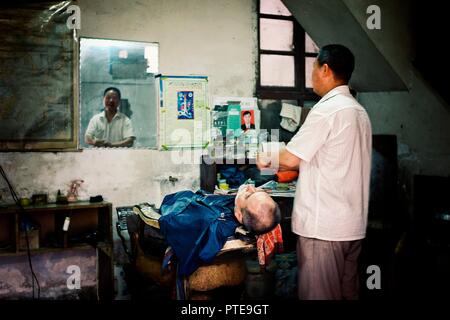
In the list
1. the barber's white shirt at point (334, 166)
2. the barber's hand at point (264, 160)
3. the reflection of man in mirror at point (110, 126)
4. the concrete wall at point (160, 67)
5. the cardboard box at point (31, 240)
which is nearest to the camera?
the barber's white shirt at point (334, 166)

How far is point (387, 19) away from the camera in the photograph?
3.94m

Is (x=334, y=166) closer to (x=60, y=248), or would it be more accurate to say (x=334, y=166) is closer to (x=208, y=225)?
(x=208, y=225)

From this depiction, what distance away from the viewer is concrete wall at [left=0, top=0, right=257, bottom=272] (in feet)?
13.1

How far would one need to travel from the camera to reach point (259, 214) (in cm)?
290

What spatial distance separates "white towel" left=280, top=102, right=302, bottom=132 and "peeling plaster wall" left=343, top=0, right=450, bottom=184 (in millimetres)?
1099

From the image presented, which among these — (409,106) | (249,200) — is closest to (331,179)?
(249,200)

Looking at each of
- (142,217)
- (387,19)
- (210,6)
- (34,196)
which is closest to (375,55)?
(387,19)

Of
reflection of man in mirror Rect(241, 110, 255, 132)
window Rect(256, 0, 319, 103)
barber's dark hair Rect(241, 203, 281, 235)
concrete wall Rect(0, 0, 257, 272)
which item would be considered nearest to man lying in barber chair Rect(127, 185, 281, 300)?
barber's dark hair Rect(241, 203, 281, 235)

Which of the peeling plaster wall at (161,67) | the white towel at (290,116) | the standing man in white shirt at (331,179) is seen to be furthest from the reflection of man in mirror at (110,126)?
the standing man in white shirt at (331,179)

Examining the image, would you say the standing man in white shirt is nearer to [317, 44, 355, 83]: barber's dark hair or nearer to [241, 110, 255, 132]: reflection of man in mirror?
[317, 44, 355, 83]: barber's dark hair

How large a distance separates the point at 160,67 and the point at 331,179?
2.63 meters

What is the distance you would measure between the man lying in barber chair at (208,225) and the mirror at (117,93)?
138cm

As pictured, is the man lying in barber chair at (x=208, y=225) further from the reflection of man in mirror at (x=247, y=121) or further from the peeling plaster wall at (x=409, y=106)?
the peeling plaster wall at (x=409, y=106)

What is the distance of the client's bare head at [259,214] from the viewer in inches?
114
